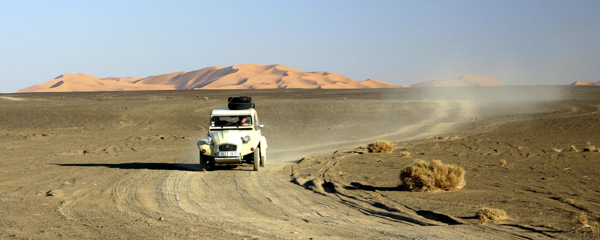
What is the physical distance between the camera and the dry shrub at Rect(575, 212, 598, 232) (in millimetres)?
8156

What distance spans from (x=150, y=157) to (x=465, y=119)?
26.7 m

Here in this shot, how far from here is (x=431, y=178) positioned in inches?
478

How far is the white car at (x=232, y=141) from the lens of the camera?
49.2 ft

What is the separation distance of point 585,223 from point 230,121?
10.4m

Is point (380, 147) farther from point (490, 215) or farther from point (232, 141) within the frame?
point (490, 215)

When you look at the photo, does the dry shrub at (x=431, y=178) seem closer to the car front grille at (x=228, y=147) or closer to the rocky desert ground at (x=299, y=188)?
the rocky desert ground at (x=299, y=188)

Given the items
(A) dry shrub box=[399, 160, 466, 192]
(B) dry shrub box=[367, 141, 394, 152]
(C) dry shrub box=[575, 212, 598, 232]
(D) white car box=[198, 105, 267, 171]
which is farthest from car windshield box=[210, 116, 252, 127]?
(C) dry shrub box=[575, 212, 598, 232]

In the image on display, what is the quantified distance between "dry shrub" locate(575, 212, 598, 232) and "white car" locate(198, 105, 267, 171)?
8.80 meters

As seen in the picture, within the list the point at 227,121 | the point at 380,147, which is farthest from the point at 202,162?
the point at 380,147

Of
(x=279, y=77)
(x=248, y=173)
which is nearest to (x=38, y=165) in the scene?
(x=248, y=173)

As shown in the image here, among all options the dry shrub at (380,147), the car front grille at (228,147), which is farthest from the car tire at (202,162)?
the dry shrub at (380,147)

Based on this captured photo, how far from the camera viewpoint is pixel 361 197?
453 inches

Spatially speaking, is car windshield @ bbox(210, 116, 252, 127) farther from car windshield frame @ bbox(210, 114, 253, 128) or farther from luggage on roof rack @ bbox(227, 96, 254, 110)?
luggage on roof rack @ bbox(227, 96, 254, 110)

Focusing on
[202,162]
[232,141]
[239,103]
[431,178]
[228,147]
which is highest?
[239,103]
